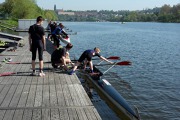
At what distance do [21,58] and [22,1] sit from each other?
212 ft

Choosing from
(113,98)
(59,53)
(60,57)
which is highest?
→ (59,53)

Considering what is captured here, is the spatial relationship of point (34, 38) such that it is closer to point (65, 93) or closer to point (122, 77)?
point (65, 93)

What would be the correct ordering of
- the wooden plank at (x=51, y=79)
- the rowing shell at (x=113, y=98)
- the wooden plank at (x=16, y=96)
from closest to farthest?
the wooden plank at (x=16, y=96), the rowing shell at (x=113, y=98), the wooden plank at (x=51, y=79)

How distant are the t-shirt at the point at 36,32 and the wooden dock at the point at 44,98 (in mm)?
1641

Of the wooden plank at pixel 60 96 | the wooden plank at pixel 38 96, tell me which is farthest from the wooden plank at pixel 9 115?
the wooden plank at pixel 60 96

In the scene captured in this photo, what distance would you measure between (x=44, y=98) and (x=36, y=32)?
3238 mm

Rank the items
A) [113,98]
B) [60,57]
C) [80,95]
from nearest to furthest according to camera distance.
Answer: [80,95] → [113,98] → [60,57]

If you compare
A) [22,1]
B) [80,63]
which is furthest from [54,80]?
Result: [22,1]

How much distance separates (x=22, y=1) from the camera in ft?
254

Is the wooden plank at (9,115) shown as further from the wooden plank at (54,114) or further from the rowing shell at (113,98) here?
the rowing shell at (113,98)

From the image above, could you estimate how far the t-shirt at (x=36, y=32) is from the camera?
35.9 ft

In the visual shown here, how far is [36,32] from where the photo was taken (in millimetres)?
11008

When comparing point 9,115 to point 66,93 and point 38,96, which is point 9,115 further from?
point 66,93

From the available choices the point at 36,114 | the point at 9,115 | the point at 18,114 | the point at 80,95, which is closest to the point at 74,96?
→ the point at 80,95
